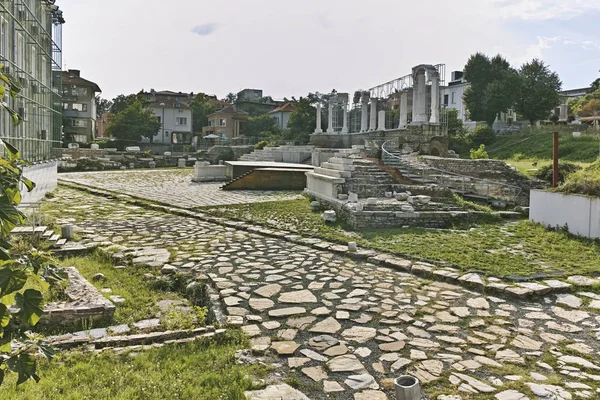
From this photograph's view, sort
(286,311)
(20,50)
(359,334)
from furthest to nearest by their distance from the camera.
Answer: (20,50), (286,311), (359,334)

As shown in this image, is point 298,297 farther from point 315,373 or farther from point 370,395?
point 370,395

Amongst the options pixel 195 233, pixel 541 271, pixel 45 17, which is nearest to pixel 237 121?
pixel 45 17

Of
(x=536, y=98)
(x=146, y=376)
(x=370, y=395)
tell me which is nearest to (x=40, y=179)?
(x=146, y=376)

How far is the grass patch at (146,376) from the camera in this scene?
3516 millimetres

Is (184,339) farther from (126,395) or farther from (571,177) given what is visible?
(571,177)

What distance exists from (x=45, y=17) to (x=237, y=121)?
44651 millimetres

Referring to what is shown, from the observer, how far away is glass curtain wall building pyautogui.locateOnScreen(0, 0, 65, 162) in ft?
40.0

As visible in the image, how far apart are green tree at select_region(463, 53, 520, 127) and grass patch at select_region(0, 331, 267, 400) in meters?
41.9

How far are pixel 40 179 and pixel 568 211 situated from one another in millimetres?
14767

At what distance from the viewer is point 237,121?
62.5 meters

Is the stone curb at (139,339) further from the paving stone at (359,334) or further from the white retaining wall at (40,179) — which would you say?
the white retaining wall at (40,179)

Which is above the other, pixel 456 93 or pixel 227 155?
pixel 456 93

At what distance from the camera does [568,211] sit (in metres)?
9.82

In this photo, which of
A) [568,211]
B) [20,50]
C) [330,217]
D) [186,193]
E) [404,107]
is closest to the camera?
[568,211]
